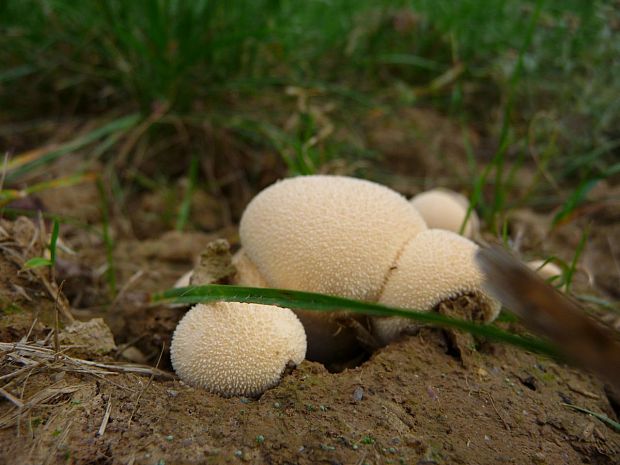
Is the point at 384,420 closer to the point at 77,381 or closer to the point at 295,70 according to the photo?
the point at 77,381

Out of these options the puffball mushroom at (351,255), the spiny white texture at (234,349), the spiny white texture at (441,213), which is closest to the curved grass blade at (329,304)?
the spiny white texture at (234,349)

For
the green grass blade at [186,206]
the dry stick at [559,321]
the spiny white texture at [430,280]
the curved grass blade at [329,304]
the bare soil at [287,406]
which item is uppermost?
the dry stick at [559,321]

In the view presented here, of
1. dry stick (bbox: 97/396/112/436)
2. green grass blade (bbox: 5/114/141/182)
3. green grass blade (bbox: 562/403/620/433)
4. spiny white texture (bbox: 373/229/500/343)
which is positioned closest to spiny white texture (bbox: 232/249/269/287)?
spiny white texture (bbox: 373/229/500/343)

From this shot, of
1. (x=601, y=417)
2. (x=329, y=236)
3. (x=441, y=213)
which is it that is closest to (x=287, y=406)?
(x=329, y=236)

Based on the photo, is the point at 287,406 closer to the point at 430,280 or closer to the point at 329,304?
the point at 329,304

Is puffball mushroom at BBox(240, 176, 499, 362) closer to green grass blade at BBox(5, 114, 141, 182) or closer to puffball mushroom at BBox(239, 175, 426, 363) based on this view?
puffball mushroom at BBox(239, 175, 426, 363)

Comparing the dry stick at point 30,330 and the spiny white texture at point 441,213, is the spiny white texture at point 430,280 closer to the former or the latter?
the spiny white texture at point 441,213
